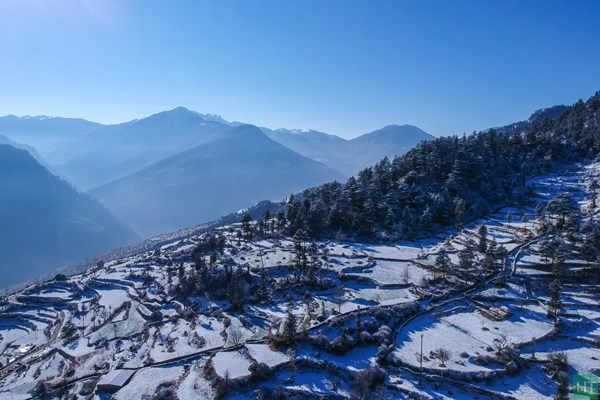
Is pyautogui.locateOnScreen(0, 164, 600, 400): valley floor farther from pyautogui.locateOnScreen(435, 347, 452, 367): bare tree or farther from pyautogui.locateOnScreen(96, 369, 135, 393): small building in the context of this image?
pyautogui.locateOnScreen(435, 347, 452, 367): bare tree

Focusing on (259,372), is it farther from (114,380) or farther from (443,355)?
(443,355)

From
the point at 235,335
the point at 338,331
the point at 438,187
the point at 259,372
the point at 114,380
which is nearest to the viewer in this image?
the point at 259,372

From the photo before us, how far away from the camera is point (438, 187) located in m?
100

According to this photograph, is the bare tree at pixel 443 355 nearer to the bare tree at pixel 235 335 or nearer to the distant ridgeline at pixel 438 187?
the bare tree at pixel 235 335

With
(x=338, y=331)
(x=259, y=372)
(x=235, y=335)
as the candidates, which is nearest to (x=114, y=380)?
(x=235, y=335)

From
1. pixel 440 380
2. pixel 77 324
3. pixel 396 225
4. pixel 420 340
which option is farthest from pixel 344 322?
pixel 77 324

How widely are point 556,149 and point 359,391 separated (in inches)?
5009

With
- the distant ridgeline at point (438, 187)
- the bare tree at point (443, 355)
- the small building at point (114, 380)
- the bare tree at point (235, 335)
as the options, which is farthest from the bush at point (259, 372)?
the distant ridgeline at point (438, 187)

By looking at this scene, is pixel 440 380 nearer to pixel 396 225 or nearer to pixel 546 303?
pixel 546 303

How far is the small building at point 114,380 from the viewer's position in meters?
44.8

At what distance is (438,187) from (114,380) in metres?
90.1

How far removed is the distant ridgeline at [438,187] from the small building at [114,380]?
53916mm

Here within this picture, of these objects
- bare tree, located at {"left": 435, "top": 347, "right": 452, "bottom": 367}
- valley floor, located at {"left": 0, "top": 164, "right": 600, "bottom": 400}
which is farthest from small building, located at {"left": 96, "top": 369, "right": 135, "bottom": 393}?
bare tree, located at {"left": 435, "top": 347, "right": 452, "bottom": 367}

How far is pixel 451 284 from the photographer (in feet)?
202
